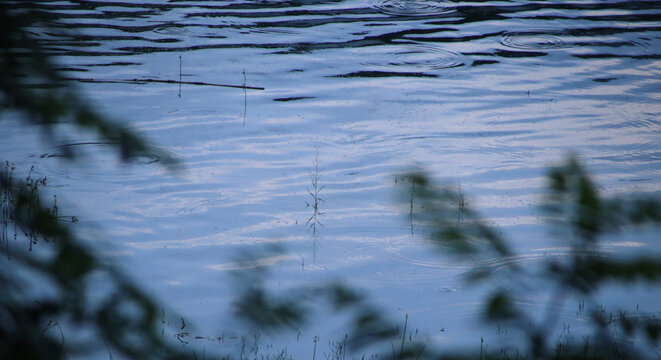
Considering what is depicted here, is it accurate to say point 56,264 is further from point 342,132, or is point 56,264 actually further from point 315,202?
point 342,132

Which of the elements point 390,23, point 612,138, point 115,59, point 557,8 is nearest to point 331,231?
point 612,138

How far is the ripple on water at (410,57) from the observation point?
11.4m

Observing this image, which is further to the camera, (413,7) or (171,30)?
(413,7)

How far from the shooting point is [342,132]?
8719mm

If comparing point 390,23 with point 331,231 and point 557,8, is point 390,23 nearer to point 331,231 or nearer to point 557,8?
point 557,8

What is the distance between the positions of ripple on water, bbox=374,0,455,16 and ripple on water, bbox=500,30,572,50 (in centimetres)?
247

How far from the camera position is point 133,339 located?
40.9 inches

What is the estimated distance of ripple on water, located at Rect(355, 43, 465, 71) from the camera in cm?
1141

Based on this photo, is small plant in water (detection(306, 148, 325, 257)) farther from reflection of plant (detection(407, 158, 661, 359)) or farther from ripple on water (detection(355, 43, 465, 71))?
reflection of plant (detection(407, 158, 661, 359))

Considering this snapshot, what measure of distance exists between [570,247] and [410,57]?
11.1 m

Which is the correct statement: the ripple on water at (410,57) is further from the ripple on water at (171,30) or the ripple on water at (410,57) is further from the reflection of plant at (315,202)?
the reflection of plant at (315,202)

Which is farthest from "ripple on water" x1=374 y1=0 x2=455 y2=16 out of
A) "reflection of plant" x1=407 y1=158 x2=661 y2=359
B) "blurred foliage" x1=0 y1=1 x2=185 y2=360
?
"blurred foliage" x1=0 y1=1 x2=185 y2=360

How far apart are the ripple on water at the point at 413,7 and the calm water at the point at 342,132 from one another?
231mm

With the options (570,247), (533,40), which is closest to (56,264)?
(570,247)
